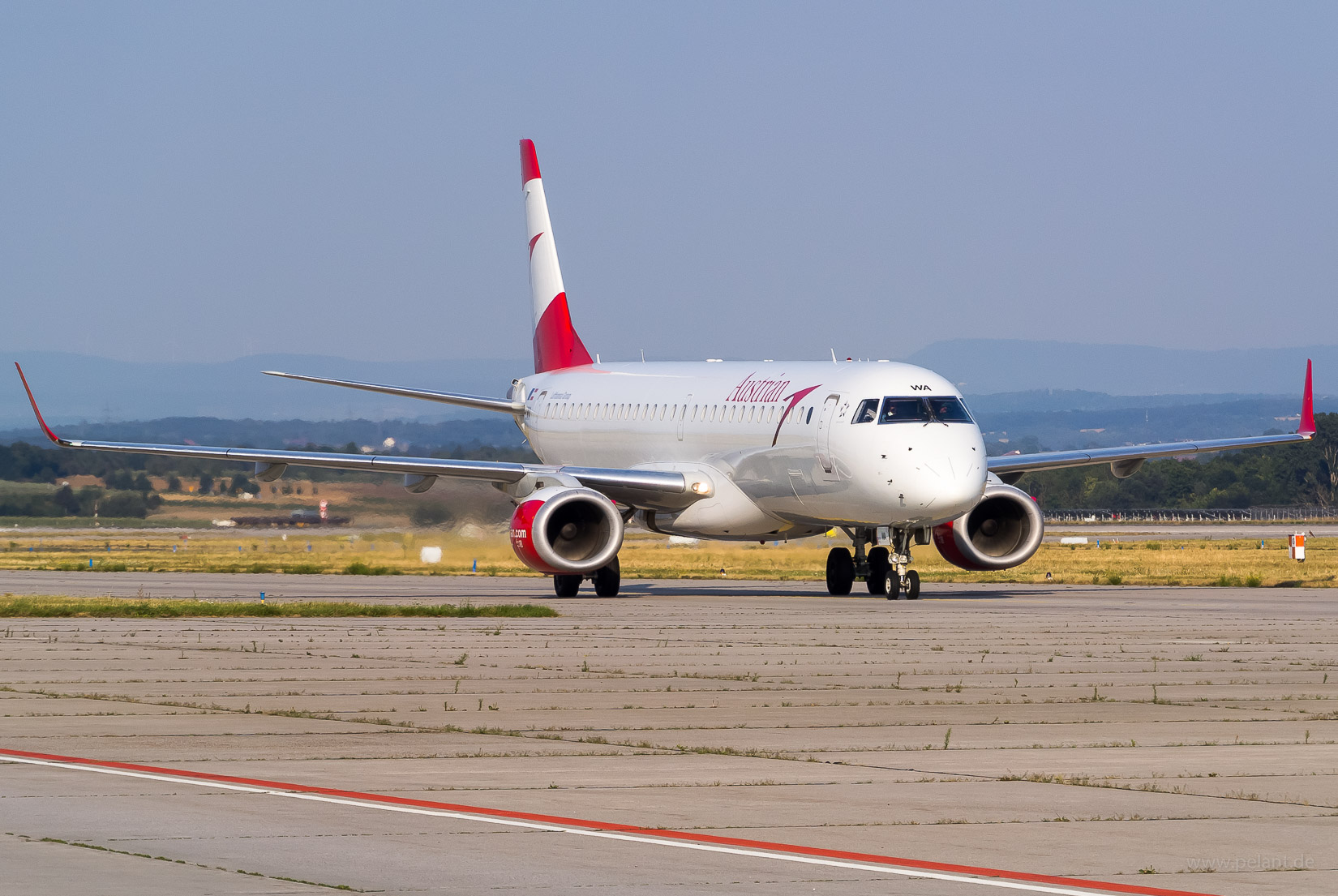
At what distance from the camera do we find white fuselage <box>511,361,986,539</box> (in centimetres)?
2991

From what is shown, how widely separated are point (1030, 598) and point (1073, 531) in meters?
68.9

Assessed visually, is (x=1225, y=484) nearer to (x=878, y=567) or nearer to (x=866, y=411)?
(x=878, y=567)

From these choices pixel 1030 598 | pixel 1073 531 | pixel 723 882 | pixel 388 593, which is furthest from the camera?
pixel 1073 531

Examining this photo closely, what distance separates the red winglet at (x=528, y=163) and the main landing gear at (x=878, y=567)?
15924 mm

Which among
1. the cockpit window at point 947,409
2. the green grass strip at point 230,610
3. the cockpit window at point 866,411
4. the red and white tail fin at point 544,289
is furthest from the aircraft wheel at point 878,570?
the red and white tail fin at point 544,289

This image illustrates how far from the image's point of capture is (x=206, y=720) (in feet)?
47.4

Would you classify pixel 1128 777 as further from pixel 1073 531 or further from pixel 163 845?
Answer: pixel 1073 531

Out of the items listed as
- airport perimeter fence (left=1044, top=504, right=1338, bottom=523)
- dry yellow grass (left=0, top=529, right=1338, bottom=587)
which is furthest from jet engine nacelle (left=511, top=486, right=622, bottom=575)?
airport perimeter fence (left=1044, top=504, right=1338, bottom=523)

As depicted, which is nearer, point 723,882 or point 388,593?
point 723,882

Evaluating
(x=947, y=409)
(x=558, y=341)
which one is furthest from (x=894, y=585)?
(x=558, y=341)

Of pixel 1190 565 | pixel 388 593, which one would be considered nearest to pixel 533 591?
pixel 388 593

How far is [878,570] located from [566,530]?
5430 millimetres

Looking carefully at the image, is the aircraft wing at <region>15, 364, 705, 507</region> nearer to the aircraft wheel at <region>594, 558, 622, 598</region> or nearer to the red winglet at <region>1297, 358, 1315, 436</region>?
the aircraft wheel at <region>594, 558, 622, 598</region>

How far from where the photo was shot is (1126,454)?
36.1 m
